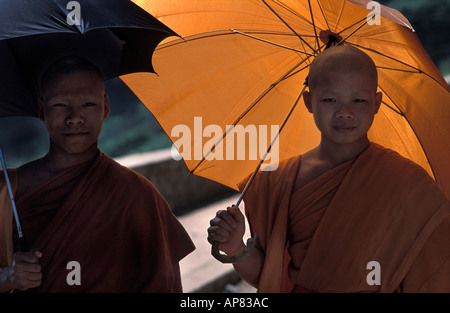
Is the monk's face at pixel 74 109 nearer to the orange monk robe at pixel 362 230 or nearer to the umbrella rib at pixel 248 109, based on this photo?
the umbrella rib at pixel 248 109

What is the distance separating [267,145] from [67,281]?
1006 mm

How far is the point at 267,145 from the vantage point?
251 cm

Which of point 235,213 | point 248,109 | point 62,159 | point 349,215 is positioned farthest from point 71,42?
point 349,215

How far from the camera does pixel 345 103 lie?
2.08 metres

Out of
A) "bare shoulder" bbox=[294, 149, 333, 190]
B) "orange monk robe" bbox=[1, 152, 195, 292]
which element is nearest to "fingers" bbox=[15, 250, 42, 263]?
"orange monk robe" bbox=[1, 152, 195, 292]

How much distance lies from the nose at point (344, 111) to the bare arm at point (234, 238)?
0.52m

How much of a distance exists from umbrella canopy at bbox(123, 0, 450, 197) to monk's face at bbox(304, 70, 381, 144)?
0.68ft

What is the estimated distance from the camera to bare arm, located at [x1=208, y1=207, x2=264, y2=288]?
7.07ft

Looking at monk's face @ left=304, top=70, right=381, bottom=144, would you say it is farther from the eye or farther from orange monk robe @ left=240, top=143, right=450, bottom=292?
the eye

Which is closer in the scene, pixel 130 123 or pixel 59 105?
pixel 59 105

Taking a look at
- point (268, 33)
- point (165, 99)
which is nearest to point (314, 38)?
point (268, 33)

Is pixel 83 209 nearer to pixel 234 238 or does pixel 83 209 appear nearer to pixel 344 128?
pixel 234 238

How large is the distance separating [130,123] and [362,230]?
10887 millimetres
